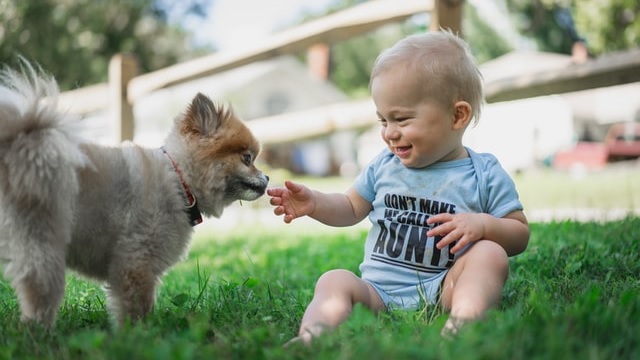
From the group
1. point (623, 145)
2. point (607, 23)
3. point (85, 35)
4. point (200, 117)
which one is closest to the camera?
point (200, 117)

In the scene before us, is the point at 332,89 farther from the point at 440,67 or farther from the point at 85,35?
the point at 440,67

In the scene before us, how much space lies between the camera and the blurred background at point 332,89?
20.0 feet

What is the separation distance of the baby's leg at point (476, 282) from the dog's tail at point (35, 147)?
5.00 ft

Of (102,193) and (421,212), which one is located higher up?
(102,193)

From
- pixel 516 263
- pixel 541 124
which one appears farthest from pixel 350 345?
pixel 541 124

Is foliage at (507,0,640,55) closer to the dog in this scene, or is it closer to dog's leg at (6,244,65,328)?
the dog

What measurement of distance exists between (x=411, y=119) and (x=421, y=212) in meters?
0.42

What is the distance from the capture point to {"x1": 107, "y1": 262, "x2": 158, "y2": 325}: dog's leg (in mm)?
2725

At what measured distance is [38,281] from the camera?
2375mm

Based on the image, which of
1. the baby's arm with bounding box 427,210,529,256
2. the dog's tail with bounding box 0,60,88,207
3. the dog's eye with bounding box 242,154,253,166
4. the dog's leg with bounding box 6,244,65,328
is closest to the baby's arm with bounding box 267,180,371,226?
the dog's eye with bounding box 242,154,253,166

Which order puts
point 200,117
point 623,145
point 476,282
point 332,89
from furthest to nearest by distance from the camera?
point 332,89, point 623,145, point 200,117, point 476,282

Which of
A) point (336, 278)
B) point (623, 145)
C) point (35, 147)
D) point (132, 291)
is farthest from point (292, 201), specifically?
point (623, 145)

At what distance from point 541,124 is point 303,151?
1411 centimetres

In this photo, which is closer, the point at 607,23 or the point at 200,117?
the point at 200,117
